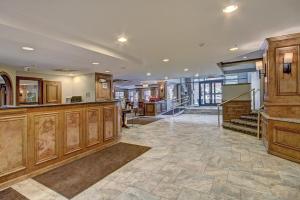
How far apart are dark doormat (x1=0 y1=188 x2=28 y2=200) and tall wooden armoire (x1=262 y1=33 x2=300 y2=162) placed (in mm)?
4621

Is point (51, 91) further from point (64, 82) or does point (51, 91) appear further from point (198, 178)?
point (198, 178)

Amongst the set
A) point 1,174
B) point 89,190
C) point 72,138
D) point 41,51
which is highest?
point 41,51

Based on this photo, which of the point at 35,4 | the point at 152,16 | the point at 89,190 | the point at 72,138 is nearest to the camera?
the point at 35,4

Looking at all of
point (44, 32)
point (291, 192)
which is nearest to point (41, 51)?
point (44, 32)

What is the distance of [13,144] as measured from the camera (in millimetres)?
2645

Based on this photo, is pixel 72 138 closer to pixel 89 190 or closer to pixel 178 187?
pixel 89 190

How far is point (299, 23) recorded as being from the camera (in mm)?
3068

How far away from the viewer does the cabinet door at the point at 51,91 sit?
753 centimetres

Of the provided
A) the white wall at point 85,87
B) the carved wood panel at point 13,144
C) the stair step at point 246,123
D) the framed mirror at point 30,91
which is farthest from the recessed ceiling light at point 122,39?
the framed mirror at point 30,91

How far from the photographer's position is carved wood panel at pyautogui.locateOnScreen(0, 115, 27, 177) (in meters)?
2.53

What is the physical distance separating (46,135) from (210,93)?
45.3ft

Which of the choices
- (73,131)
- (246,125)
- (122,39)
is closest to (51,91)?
(73,131)

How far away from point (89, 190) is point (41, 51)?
3.29 m

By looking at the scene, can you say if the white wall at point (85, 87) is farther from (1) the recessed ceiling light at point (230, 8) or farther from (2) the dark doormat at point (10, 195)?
(1) the recessed ceiling light at point (230, 8)
